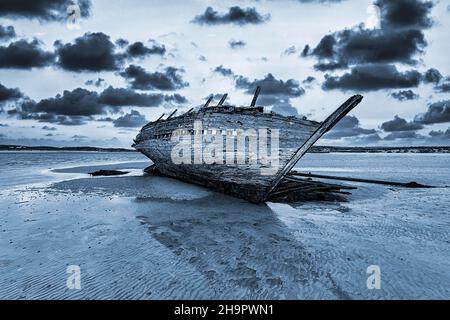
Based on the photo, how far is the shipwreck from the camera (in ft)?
35.8

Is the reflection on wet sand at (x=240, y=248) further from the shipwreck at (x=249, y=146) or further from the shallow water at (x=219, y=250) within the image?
the shipwreck at (x=249, y=146)

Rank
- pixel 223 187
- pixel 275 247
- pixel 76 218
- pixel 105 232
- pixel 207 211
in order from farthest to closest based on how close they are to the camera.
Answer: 1. pixel 223 187
2. pixel 207 211
3. pixel 76 218
4. pixel 105 232
5. pixel 275 247

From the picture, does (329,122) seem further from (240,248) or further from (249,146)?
(240,248)

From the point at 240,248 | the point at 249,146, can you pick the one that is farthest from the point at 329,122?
the point at 240,248

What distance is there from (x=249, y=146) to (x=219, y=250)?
19.1 feet

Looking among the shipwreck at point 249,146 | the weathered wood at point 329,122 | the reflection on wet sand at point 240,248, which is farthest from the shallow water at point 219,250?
the weathered wood at point 329,122

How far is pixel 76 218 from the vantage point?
9133 millimetres

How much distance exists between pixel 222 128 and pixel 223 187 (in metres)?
3.13

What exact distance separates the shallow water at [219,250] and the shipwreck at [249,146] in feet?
4.54

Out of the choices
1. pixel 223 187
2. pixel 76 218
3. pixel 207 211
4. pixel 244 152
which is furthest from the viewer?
pixel 223 187

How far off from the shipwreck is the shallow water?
4.54 ft

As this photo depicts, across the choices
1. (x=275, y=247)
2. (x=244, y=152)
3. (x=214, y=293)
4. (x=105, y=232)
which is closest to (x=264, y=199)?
(x=244, y=152)

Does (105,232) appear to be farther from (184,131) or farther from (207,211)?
(184,131)
